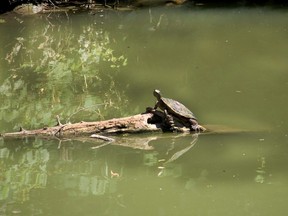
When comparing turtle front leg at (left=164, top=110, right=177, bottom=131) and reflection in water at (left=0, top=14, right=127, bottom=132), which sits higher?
turtle front leg at (left=164, top=110, right=177, bottom=131)

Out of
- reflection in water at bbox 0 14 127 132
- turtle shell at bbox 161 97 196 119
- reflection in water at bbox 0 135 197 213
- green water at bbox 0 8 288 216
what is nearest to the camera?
green water at bbox 0 8 288 216

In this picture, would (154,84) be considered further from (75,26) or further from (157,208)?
(75,26)

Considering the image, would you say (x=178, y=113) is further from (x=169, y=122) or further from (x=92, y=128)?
(x=92, y=128)

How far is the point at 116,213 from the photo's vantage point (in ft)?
11.5

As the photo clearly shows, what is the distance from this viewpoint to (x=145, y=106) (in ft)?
18.5

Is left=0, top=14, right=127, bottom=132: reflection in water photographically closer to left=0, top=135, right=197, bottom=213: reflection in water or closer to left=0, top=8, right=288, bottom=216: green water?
left=0, top=8, right=288, bottom=216: green water

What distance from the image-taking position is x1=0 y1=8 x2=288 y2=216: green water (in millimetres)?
3744

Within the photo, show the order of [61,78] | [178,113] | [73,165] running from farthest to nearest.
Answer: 1. [61,78]
2. [178,113]
3. [73,165]

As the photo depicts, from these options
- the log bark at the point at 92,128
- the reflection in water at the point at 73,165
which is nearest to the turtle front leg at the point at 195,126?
the reflection in water at the point at 73,165

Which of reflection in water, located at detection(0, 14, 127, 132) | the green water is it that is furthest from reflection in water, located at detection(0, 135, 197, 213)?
reflection in water, located at detection(0, 14, 127, 132)

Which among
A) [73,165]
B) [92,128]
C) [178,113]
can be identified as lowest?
[73,165]

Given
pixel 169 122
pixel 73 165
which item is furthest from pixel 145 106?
pixel 73 165

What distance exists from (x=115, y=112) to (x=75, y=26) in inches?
204

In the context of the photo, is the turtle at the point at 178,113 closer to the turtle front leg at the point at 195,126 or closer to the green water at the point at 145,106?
the turtle front leg at the point at 195,126
